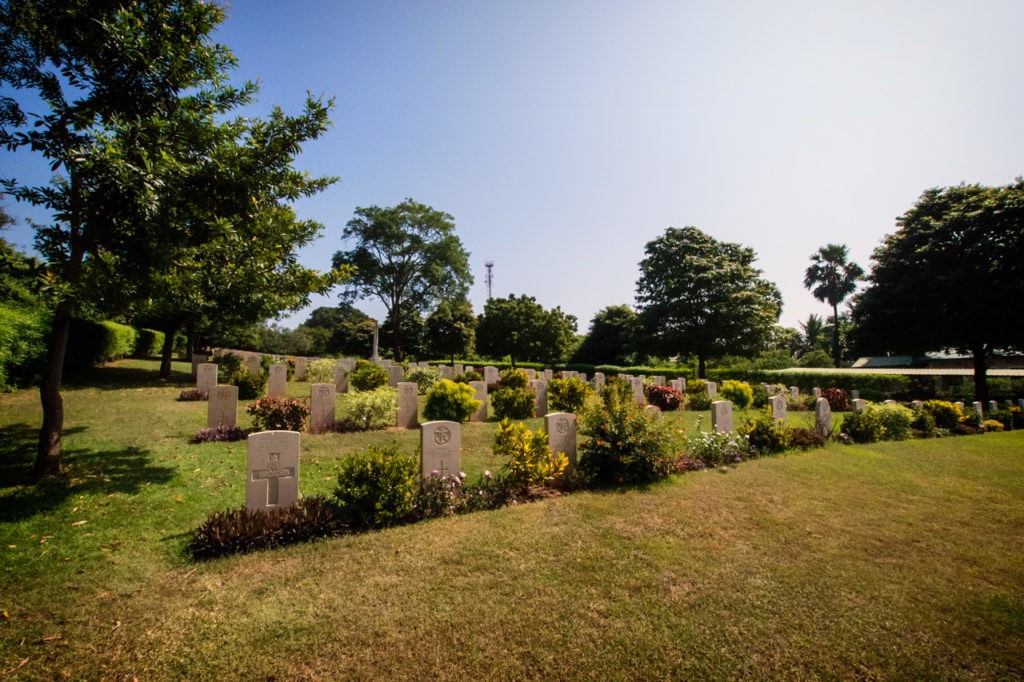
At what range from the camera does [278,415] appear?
9586mm

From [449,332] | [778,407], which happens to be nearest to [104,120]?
[778,407]

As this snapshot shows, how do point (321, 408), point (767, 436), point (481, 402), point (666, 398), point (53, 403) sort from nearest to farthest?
point (53, 403), point (767, 436), point (321, 408), point (481, 402), point (666, 398)

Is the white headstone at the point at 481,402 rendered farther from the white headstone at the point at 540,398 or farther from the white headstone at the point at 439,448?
the white headstone at the point at 439,448

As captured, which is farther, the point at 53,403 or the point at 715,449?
the point at 715,449

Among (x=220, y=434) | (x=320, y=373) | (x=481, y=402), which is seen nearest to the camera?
(x=220, y=434)

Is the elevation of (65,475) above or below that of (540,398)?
below

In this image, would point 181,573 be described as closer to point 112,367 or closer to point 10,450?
point 10,450

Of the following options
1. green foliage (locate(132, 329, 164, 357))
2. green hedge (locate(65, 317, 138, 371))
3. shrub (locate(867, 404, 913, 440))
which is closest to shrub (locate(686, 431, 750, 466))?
shrub (locate(867, 404, 913, 440))

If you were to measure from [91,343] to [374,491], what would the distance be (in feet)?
62.2

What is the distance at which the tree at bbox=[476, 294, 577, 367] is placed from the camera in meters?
36.8

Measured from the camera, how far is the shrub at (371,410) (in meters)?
10.5

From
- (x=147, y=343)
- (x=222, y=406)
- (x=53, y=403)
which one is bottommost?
(x=222, y=406)

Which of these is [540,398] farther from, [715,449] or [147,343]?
[147,343]

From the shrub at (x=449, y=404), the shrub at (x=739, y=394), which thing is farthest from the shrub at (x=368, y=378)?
the shrub at (x=739, y=394)
